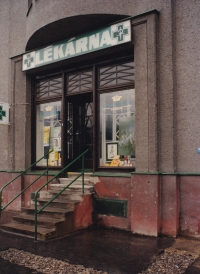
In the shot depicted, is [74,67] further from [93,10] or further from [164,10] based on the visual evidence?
[164,10]

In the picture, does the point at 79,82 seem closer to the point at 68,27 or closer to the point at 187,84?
the point at 68,27

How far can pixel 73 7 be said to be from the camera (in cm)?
806

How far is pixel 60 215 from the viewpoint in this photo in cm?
715

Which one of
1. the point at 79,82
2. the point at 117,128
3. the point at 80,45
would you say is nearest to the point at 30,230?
the point at 117,128

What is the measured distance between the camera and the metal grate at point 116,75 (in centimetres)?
808

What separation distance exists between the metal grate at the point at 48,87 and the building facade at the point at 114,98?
0.11ft

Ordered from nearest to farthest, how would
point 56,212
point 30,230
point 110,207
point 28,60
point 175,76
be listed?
point 30,230 < point 175,76 < point 56,212 < point 110,207 < point 28,60

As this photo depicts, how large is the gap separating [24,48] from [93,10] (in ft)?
10.4

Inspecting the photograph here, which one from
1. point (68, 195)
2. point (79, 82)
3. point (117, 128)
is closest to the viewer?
point (68, 195)

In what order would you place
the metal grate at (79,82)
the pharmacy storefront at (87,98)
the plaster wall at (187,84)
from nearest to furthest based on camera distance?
the plaster wall at (187,84)
the pharmacy storefront at (87,98)
the metal grate at (79,82)

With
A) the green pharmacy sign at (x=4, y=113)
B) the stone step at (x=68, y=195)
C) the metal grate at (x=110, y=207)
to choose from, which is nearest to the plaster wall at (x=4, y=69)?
the green pharmacy sign at (x=4, y=113)

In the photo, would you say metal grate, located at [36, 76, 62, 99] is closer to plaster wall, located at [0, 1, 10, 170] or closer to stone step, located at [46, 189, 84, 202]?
plaster wall, located at [0, 1, 10, 170]

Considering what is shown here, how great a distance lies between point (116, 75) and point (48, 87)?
264cm

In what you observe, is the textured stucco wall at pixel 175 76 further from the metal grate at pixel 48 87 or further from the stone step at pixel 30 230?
the metal grate at pixel 48 87
